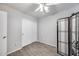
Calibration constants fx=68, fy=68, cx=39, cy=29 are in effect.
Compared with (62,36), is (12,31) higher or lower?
higher

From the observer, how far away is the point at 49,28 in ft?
14.3

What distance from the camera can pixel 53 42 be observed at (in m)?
3.96

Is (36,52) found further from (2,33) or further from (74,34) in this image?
(74,34)

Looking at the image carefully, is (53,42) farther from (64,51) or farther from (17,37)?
(17,37)

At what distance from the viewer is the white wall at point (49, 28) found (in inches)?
146

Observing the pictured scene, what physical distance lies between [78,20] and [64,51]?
1.30 meters

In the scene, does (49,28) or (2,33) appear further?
(49,28)

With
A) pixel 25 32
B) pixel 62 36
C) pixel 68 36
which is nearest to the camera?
pixel 68 36

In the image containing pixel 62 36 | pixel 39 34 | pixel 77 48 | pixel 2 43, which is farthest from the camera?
pixel 39 34

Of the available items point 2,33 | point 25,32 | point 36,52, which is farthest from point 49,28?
point 2,33

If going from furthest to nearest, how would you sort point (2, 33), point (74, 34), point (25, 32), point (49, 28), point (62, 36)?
point (49, 28) → point (25, 32) → point (62, 36) → point (74, 34) → point (2, 33)

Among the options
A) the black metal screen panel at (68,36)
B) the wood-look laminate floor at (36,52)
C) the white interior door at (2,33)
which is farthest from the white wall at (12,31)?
the black metal screen panel at (68,36)

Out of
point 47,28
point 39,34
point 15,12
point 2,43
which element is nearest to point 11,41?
point 2,43

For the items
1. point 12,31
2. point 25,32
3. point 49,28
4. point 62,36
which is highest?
point 49,28
